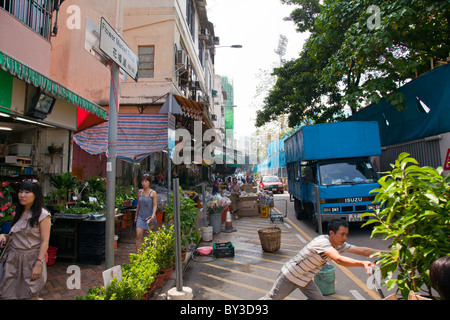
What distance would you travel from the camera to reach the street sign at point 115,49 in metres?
3.11

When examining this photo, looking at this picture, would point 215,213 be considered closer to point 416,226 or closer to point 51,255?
point 51,255

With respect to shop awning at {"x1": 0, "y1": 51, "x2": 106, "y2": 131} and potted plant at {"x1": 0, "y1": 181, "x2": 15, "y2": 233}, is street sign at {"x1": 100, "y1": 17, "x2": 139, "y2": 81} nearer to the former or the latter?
shop awning at {"x1": 0, "y1": 51, "x2": 106, "y2": 131}

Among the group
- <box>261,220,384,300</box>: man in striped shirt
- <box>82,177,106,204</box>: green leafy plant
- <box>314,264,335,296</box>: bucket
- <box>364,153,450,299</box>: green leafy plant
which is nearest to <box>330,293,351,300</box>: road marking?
<box>314,264,335,296</box>: bucket

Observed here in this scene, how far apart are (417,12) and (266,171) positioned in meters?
42.1

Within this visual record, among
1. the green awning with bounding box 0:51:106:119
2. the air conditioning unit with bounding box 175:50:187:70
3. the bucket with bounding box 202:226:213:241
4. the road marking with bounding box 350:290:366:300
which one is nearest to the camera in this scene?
the green awning with bounding box 0:51:106:119

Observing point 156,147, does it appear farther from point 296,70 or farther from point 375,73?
point 296,70

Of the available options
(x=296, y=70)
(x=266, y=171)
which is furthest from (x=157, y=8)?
(x=266, y=171)

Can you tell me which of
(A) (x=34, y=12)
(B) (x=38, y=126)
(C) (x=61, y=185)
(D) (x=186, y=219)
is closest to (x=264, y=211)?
(D) (x=186, y=219)

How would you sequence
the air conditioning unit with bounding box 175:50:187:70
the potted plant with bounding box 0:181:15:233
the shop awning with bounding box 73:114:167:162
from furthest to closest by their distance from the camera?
the air conditioning unit with bounding box 175:50:187:70
the shop awning with bounding box 73:114:167:162
the potted plant with bounding box 0:181:15:233

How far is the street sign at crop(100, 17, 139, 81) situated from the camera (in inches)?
122

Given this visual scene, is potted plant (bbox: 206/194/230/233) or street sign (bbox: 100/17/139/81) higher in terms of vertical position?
street sign (bbox: 100/17/139/81)

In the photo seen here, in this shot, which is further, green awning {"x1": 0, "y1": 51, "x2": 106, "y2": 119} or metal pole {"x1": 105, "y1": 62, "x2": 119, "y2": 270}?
green awning {"x1": 0, "y1": 51, "x2": 106, "y2": 119}

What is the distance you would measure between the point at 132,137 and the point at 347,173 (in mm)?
6958

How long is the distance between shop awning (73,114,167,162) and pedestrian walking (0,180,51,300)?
5590mm
